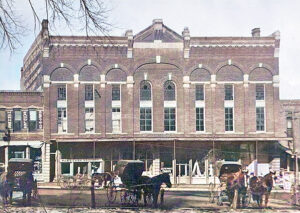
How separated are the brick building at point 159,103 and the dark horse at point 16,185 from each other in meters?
2.76

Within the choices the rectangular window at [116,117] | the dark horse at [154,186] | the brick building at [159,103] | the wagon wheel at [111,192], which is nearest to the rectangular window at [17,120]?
the brick building at [159,103]

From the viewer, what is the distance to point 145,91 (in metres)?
27.6

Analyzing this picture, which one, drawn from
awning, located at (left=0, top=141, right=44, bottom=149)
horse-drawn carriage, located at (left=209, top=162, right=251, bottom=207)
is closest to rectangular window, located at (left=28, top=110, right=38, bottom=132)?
awning, located at (left=0, top=141, right=44, bottom=149)

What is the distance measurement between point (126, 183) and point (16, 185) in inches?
179

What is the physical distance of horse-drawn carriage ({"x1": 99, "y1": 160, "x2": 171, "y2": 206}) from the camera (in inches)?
816

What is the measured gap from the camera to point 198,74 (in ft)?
91.5

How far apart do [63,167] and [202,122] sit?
7.43 m

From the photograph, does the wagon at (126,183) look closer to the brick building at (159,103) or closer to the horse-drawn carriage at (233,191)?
the brick building at (159,103)

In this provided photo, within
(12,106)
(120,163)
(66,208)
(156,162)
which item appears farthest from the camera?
(12,106)

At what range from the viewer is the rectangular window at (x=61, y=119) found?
2647cm

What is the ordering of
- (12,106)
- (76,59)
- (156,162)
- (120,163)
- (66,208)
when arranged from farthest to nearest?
(12,106) → (76,59) → (156,162) → (120,163) → (66,208)

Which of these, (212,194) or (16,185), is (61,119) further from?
(212,194)

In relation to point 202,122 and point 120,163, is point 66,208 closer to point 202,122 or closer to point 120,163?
point 120,163

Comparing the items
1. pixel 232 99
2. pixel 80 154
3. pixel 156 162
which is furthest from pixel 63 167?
pixel 232 99
